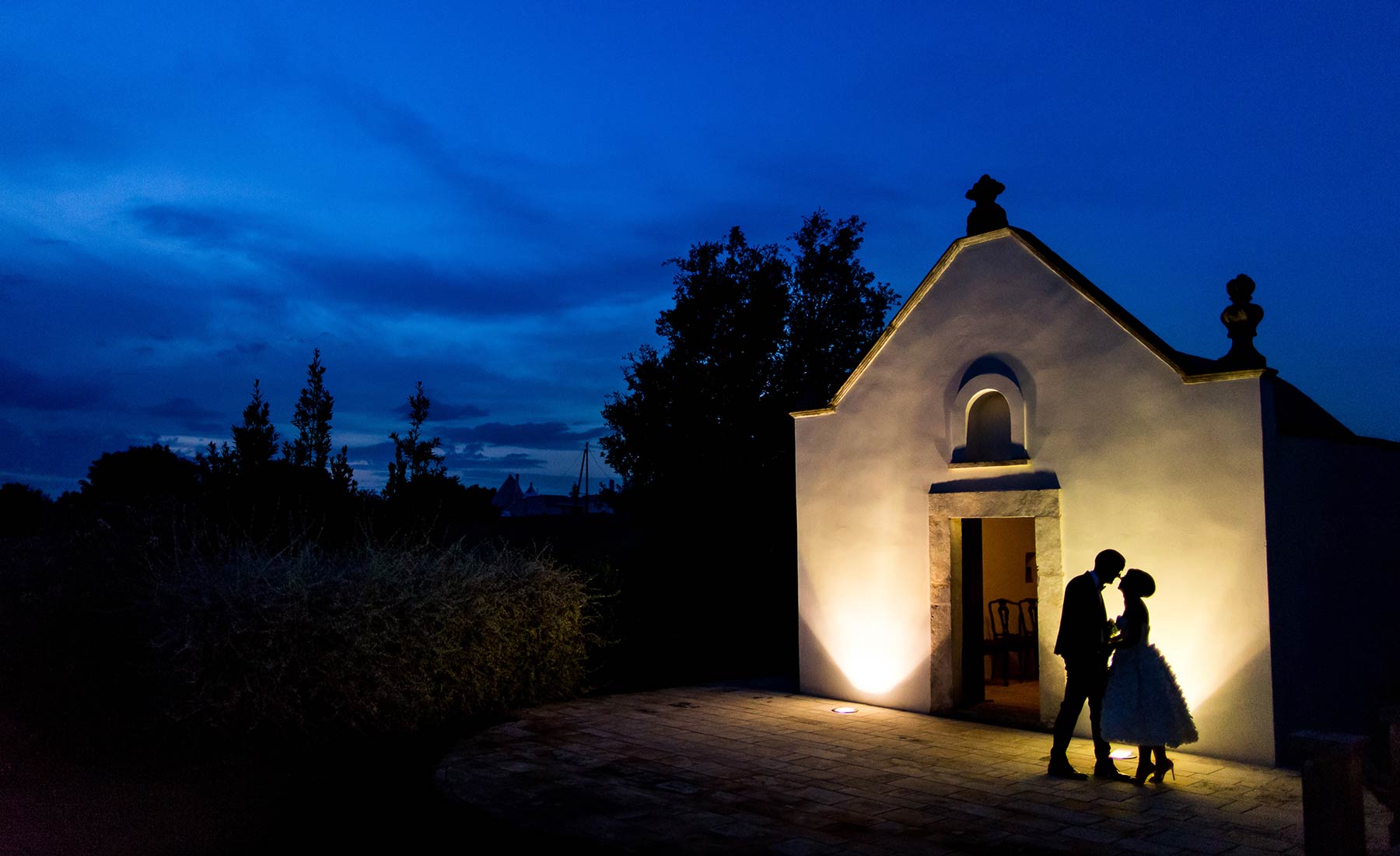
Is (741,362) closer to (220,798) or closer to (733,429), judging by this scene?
(733,429)

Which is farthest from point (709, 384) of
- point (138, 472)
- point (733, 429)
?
point (138, 472)

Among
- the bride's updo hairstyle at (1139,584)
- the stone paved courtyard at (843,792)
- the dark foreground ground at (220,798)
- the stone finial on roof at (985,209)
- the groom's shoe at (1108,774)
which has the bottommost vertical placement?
the dark foreground ground at (220,798)

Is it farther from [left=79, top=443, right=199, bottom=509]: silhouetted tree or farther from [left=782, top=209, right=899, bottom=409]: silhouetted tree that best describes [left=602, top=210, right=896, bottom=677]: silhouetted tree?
[left=79, top=443, right=199, bottom=509]: silhouetted tree

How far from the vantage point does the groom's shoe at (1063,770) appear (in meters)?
6.71

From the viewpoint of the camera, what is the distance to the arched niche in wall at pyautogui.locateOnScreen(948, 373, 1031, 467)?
8695 millimetres

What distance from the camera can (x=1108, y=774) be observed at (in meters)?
6.69

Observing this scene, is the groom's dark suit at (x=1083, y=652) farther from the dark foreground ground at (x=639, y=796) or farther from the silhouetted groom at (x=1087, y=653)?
the dark foreground ground at (x=639, y=796)

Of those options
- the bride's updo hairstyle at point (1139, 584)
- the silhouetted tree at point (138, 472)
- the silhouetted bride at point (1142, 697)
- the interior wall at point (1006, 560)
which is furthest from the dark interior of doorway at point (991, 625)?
the silhouetted tree at point (138, 472)

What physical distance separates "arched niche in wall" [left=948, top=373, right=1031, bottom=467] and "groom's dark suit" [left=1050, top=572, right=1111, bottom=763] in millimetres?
2150

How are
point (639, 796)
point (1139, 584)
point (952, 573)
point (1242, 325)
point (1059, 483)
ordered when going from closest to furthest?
point (639, 796)
point (1139, 584)
point (1242, 325)
point (1059, 483)
point (952, 573)

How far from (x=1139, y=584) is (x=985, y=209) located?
13.5ft

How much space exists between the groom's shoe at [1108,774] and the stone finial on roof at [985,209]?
191 inches

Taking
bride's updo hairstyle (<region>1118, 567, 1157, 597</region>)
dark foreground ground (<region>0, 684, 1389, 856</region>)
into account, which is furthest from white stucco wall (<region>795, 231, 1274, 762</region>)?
bride's updo hairstyle (<region>1118, 567, 1157, 597</region>)

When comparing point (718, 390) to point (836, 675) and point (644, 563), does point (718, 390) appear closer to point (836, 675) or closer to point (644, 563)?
point (644, 563)
